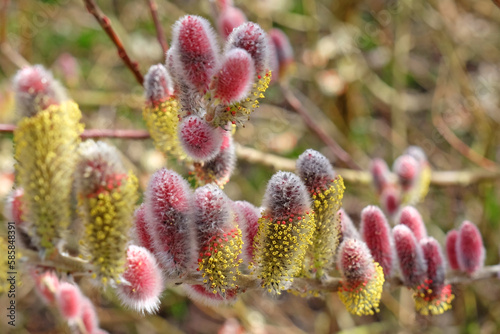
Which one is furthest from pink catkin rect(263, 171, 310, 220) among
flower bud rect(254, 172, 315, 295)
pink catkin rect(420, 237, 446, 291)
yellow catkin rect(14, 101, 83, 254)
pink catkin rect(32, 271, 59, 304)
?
pink catkin rect(32, 271, 59, 304)

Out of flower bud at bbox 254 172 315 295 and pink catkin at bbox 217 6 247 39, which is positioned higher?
pink catkin at bbox 217 6 247 39

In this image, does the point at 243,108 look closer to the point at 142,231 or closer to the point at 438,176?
the point at 142,231

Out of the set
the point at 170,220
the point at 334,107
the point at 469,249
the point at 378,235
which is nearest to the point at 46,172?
the point at 170,220

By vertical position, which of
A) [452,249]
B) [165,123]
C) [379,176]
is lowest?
[379,176]

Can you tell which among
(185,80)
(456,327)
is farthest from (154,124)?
(456,327)

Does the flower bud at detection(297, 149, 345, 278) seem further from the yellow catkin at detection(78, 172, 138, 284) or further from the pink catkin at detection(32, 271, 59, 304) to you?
the pink catkin at detection(32, 271, 59, 304)

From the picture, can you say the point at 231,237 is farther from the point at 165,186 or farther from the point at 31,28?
the point at 31,28
